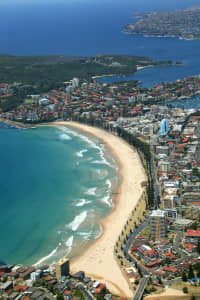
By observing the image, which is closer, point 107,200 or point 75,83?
point 107,200

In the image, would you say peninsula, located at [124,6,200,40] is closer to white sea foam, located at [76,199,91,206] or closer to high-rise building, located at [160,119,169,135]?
high-rise building, located at [160,119,169,135]

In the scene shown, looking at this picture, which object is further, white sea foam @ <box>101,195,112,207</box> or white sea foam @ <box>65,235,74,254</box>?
white sea foam @ <box>101,195,112,207</box>

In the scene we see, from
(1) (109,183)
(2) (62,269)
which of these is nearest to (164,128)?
(1) (109,183)

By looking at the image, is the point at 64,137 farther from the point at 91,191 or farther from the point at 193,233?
the point at 193,233

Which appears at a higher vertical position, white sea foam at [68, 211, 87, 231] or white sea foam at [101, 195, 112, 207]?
white sea foam at [101, 195, 112, 207]

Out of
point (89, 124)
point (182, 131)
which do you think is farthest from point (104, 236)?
point (89, 124)

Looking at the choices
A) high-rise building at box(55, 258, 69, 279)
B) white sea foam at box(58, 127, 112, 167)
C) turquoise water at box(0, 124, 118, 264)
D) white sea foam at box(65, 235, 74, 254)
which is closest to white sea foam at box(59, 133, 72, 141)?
turquoise water at box(0, 124, 118, 264)
